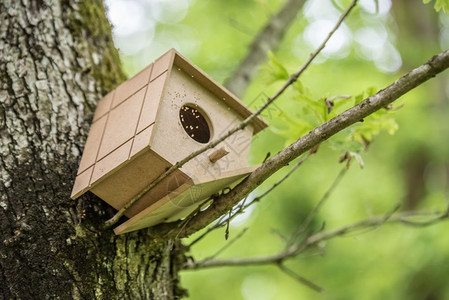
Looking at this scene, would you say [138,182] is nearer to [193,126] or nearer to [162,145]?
[162,145]

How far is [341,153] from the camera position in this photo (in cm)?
483

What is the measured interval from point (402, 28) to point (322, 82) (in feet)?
7.04

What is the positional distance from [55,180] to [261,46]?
1815 millimetres

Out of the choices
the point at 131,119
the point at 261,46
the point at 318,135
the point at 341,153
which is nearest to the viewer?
the point at 318,135

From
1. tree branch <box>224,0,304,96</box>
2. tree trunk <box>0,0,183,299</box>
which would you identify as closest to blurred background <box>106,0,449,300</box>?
tree branch <box>224,0,304,96</box>

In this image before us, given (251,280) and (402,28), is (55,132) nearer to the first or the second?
(251,280)

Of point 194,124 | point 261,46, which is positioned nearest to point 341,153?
point 261,46

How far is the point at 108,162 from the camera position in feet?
6.06

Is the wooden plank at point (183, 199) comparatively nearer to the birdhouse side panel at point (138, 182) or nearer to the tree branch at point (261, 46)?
the birdhouse side panel at point (138, 182)

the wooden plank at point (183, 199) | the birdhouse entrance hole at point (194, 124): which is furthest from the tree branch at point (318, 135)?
the birdhouse entrance hole at point (194, 124)

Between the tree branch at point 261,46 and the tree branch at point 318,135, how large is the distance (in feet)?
4.21

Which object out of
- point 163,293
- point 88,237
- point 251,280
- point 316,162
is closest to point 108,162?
point 88,237

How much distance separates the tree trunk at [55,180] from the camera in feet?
5.92

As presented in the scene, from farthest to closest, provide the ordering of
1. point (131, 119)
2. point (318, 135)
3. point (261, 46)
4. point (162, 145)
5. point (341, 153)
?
point (341, 153) < point (261, 46) < point (131, 119) < point (162, 145) < point (318, 135)
